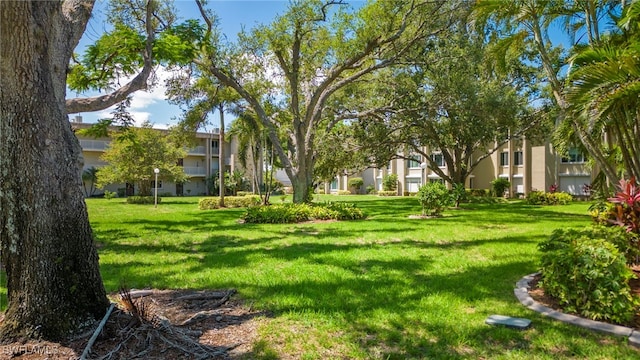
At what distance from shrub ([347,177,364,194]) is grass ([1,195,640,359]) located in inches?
1497

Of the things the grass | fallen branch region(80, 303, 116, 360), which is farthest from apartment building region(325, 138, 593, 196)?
fallen branch region(80, 303, 116, 360)

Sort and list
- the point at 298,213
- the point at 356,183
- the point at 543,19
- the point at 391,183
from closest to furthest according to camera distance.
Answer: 1. the point at 543,19
2. the point at 298,213
3. the point at 391,183
4. the point at 356,183

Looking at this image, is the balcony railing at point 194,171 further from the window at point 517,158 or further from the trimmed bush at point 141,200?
the window at point 517,158

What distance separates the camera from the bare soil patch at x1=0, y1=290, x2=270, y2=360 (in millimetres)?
3461

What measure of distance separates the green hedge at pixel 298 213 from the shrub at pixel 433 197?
2.56 meters

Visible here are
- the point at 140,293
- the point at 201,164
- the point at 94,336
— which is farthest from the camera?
the point at 201,164

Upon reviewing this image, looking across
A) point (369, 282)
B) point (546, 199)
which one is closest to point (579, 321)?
point (369, 282)

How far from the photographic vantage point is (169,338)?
385 centimetres

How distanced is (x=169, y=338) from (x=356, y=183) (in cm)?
4735

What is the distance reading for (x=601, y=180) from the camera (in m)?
11.0

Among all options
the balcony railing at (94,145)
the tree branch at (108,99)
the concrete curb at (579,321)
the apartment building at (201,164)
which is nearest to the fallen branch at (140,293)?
the tree branch at (108,99)

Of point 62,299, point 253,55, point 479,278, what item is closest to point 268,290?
point 62,299

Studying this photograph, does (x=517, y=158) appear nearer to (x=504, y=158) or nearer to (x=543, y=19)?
(x=504, y=158)

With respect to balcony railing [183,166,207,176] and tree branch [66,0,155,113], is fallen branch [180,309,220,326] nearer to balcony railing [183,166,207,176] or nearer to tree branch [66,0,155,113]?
tree branch [66,0,155,113]
